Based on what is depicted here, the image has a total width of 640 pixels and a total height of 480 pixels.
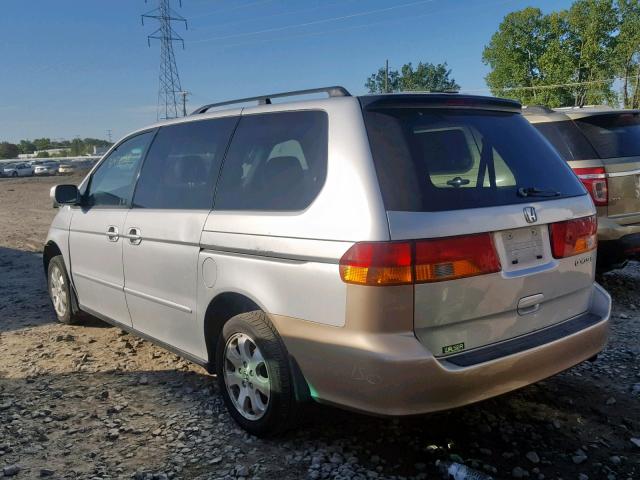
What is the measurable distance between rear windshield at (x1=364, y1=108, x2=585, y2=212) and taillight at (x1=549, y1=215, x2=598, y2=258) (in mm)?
166

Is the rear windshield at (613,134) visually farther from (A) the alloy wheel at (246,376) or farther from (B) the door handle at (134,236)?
(B) the door handle at (134,236)

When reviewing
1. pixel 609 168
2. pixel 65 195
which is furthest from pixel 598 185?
pixel 65 195

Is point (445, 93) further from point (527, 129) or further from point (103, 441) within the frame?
point (103, 441)

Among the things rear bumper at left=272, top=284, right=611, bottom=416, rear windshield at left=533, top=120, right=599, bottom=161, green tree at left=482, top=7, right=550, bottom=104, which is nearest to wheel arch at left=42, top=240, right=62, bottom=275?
rear bumper at left=272, top=284, right=611, bottom=416

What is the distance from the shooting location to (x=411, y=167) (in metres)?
2.67

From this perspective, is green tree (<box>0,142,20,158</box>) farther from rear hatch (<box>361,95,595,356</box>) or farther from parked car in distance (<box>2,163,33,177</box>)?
rear hatch (<box>361,95,595,356</box>)

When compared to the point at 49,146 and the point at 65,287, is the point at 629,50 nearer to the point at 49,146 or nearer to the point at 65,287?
the point at 65,287

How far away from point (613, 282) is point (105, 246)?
17.6 feet

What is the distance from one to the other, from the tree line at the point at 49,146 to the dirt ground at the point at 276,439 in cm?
9505

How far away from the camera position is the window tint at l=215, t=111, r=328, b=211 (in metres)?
2.94

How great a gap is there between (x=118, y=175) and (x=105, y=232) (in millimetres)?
507

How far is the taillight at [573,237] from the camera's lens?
300 cm

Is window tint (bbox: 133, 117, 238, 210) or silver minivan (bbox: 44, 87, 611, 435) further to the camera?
window tint (bbox: 133, 117, 238, 210)

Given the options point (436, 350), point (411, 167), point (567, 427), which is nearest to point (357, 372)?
point (436, 350)
